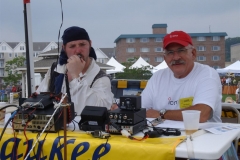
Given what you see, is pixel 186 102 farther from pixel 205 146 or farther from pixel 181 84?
pixel 205 146

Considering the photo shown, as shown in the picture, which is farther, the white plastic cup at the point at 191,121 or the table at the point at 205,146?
the white plastic cup at the point at 191,121

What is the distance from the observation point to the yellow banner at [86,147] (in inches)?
58.3

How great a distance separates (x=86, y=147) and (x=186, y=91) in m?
1.36

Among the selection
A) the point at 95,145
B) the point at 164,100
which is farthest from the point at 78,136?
the point at 164,100

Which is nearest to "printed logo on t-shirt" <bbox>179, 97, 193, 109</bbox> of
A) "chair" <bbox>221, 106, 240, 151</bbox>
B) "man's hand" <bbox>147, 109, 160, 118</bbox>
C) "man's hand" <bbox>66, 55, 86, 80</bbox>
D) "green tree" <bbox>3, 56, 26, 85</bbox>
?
"man's hand" <bbox>147, 109, 160, 118</bbox>

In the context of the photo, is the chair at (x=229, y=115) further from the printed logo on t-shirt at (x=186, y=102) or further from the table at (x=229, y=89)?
the table at (x=229, y=89)

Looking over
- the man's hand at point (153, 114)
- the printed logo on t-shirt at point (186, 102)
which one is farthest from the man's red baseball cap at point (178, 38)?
the man's hand at point (153, 114)

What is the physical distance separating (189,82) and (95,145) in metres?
1.39

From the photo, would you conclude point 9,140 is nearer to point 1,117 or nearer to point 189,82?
point 1,117

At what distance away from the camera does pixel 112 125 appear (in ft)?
5.68

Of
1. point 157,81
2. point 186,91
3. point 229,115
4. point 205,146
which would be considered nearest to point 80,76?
point 157,81

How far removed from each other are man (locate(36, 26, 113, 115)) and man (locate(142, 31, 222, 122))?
444 millimetres

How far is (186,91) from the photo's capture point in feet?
8.93

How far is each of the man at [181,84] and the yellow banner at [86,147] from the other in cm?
96
